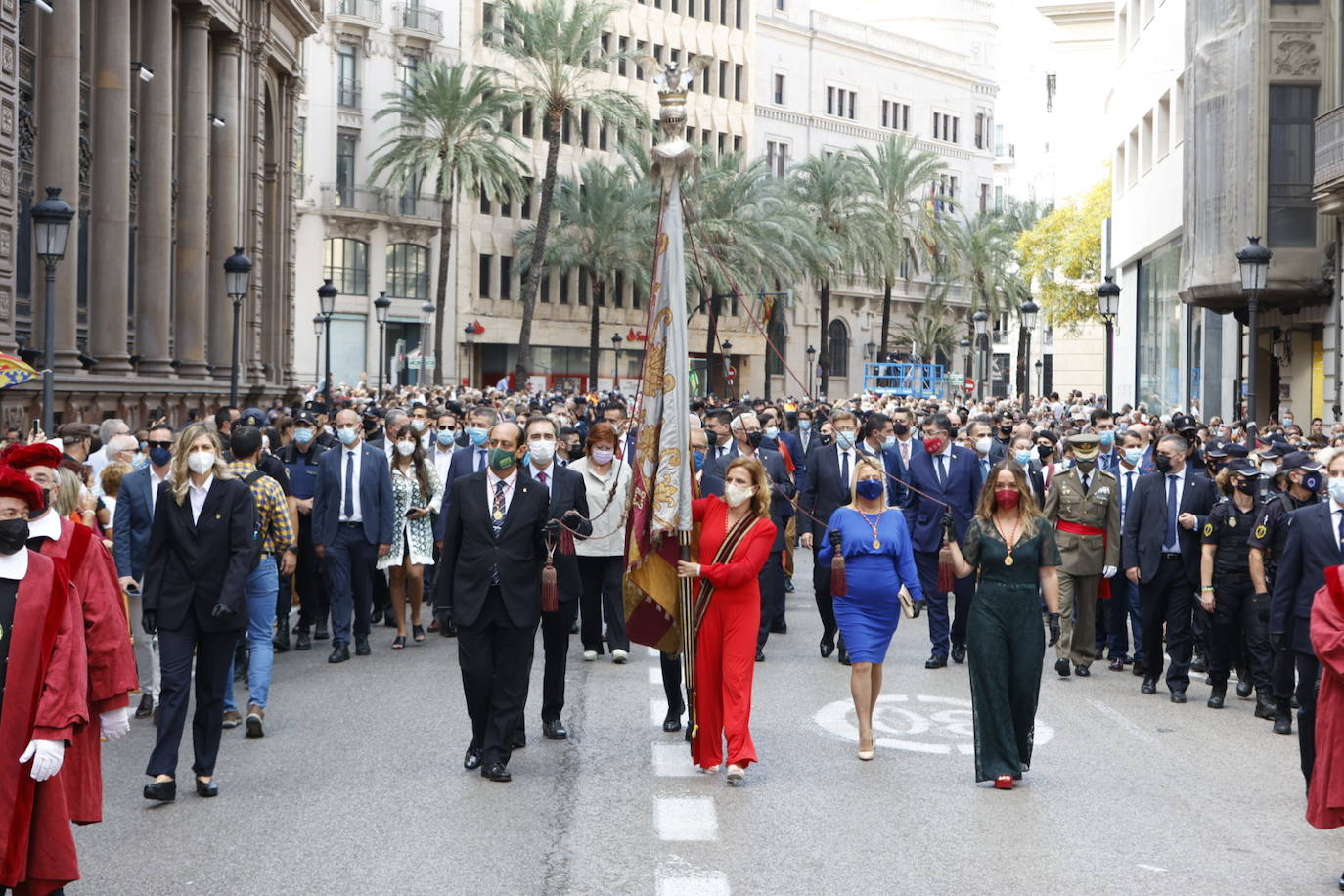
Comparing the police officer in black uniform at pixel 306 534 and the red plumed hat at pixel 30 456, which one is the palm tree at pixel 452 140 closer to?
the police officer in black uniform at pixel 306 534

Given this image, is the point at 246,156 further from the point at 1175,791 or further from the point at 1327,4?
the point at 1175,791

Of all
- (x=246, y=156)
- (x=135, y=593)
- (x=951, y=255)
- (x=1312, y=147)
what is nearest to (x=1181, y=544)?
(x=135, y=593)

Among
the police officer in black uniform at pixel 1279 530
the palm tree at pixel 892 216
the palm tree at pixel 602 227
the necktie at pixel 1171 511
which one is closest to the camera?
the police officer in black uniform at pixel 1279 530

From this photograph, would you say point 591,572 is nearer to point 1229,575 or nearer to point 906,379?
point 1229,575

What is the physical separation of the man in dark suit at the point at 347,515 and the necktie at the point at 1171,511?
618cm

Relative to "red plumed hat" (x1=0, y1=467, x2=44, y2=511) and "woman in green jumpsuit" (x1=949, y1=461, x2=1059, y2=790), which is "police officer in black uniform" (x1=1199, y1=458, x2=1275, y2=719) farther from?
"red plumed hat" (x1=0, y1=467, x2=44, y2=511)

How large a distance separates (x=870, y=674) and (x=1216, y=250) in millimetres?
23373

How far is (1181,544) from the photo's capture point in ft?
Answer: 43.9

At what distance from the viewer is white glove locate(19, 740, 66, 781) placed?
20.2 ft

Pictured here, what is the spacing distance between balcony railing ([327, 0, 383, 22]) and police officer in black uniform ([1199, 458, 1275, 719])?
196 feet

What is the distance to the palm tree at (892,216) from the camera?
68062mm

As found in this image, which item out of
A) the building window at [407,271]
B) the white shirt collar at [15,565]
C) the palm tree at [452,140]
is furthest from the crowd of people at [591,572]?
the building window at [407,271]

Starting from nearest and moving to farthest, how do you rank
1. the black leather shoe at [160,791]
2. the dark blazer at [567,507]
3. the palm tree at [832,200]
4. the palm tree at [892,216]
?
the black leather shoe at [160,791] < the dark blazer at [567,507] < the palm tree at [832,200] < the palm tree at [892,216]

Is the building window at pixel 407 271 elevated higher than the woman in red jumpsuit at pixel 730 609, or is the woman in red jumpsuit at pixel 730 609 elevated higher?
the building window at pixel 407 271
